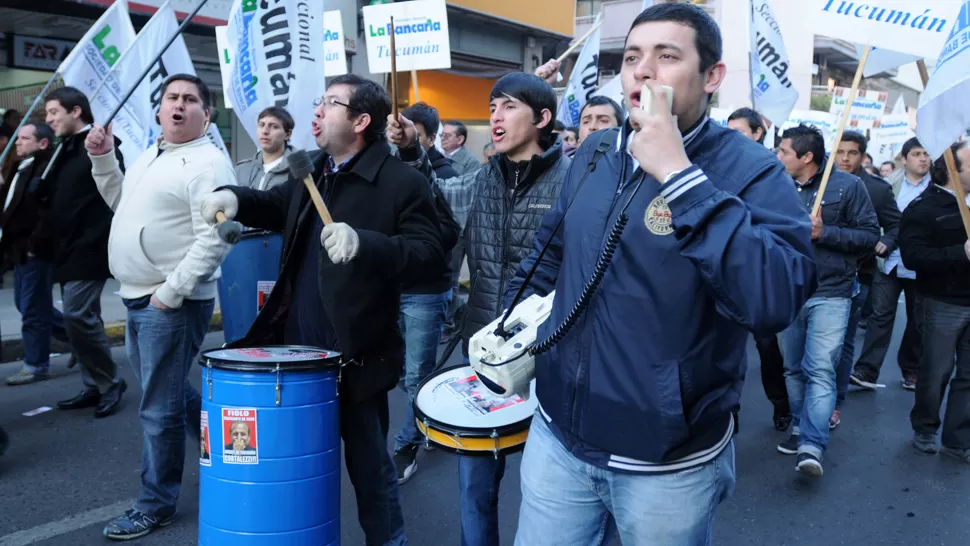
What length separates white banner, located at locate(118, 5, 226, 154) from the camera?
6.52m

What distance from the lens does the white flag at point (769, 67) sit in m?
8.97

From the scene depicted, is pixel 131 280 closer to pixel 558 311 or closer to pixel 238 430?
pixel 238 430

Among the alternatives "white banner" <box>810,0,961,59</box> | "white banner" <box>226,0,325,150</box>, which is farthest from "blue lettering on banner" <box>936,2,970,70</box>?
"white banner" <box>226,0,325,150</box>

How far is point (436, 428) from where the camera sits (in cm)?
298

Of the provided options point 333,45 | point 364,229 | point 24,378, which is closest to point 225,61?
point 333,45

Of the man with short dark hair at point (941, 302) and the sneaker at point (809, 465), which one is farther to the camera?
the man with short dark hair at point (941, 302)

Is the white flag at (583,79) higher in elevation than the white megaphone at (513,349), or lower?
higher

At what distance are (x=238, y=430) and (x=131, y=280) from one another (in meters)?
1.36

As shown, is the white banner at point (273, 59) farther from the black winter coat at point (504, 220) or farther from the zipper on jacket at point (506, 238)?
the zipper on jacket at point (506, 238)

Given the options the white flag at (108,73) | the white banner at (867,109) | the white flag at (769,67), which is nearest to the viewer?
the white flag at (108,73)

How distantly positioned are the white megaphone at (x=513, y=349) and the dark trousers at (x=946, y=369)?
13.7 feet

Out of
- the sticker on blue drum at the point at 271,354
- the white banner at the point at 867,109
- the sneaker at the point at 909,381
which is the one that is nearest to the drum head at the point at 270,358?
the sticker on blue drum at the point at 271,354

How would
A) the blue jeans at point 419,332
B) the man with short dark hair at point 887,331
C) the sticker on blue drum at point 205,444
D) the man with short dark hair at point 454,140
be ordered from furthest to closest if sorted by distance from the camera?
the man with short dark hair at point 454,140 → the man with short dark hair at point 887,331 → the blue jeans at point 419,332 → the sticker on blue drum at point 205,444

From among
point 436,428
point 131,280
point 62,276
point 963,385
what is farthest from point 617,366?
point 62,276
